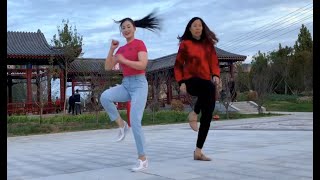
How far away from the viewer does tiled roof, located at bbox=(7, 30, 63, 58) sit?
24.4m

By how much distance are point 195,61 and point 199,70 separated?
0.12 meters

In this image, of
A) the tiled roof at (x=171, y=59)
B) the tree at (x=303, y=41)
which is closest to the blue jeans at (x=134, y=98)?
the tiled roof at (x=171, y=59)

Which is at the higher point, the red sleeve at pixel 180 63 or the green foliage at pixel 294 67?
the green foliage at pixel 294 67

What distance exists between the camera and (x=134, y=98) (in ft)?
14.2

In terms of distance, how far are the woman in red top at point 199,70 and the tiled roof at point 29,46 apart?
2081 cm

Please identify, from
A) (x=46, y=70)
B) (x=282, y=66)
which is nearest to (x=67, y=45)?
(x=46, y=70)

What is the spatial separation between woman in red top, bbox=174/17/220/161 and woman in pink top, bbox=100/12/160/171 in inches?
23.0

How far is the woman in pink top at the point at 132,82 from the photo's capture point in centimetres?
429

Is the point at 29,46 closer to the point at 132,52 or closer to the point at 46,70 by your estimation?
the point at 46,70

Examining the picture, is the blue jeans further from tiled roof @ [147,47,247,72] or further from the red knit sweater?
tiled roof @ [147,47,247,72]

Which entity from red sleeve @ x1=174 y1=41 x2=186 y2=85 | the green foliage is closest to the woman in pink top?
red sleeve @ x1=174 y1=41 x2=186 y2=85

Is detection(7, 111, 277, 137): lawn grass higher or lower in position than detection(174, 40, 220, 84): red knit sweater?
lower

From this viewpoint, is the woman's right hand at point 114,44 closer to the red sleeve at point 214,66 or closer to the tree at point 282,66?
the red sleeve at point 214,66

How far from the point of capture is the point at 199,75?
15.5 ft
